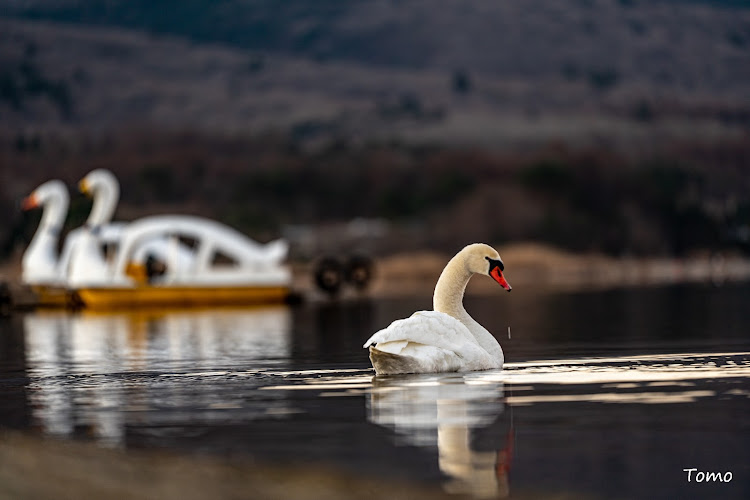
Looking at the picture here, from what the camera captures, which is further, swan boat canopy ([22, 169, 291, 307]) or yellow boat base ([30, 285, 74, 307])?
yellow boat base ([30, 285, 74, 307])

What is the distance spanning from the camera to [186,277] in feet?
128

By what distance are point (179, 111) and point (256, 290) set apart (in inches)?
3790

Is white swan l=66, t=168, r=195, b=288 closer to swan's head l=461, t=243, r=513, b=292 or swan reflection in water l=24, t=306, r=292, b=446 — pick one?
swan reflection in water l=24, t=306, r=292, b=446

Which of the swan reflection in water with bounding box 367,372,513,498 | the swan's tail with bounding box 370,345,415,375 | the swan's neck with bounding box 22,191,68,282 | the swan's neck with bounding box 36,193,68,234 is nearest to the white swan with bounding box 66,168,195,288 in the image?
the swan's neck with bounding box 22,191,68,282

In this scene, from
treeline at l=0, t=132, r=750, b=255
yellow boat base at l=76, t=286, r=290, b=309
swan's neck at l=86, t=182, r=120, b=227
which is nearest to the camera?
yellow boat base at l=76, t=286, r=290, b=309

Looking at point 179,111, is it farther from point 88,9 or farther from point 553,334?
point 553,334

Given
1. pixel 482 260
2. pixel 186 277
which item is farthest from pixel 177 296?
pixel 482 260

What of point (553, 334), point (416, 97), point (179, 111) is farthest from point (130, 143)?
point (553, 334)

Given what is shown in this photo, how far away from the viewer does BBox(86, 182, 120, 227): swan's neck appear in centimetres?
3938

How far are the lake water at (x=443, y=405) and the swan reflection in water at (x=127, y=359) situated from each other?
0.13 ft

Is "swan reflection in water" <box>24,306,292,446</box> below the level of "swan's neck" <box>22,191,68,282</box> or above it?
below

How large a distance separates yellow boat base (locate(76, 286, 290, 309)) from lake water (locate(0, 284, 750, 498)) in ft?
45.6

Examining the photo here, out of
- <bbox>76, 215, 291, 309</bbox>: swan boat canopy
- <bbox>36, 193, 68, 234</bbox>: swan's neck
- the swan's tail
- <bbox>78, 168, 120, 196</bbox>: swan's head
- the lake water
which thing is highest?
<bbox>78, 168, 120, 196</bbox>: swan's head

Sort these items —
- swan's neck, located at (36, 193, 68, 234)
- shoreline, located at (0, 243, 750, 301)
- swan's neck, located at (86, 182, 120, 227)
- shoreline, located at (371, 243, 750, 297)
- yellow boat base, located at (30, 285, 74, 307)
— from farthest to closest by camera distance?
shoreline, located at (371, 243, 750, 297), shoreline, located at (0, 243, 750, 301), swan's neck, located at (36, 193, 68, 234), swan's neck, located at (86, 182, 120, 227), yellow boat base, located at (30, 285, 74, 307)
